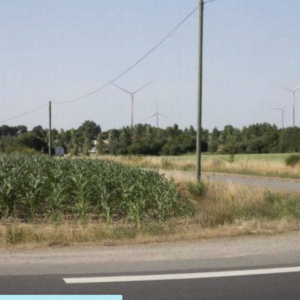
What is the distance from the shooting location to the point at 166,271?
28.9 feet

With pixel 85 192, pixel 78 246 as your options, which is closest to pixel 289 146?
pixel 85 192

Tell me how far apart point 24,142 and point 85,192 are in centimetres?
7391

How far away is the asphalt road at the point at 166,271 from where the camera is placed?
25.1 ft

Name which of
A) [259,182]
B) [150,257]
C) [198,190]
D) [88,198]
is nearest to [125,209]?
[88,198]

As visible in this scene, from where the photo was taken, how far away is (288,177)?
37812 millimetres

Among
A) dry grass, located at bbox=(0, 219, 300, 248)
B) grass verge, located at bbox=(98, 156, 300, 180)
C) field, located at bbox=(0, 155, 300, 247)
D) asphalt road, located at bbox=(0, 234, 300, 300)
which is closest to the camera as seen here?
asphalt road, located at bbox=(0, 234, 300, 300)

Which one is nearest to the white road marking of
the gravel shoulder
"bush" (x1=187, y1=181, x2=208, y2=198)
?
the gravel shoulder

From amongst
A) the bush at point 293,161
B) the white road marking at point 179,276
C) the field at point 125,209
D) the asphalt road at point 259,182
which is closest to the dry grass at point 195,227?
the field at point 125,209

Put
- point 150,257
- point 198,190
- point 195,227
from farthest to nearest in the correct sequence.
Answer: point 198,190, point 195,227, point 150,257

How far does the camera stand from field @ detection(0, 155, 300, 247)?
12.4m

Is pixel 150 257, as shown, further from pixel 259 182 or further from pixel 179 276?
pixel 259 182

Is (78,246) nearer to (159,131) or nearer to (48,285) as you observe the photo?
(48,285)

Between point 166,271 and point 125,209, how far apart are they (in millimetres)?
9119

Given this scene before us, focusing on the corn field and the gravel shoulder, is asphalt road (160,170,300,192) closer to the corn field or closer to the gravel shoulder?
the corn field
